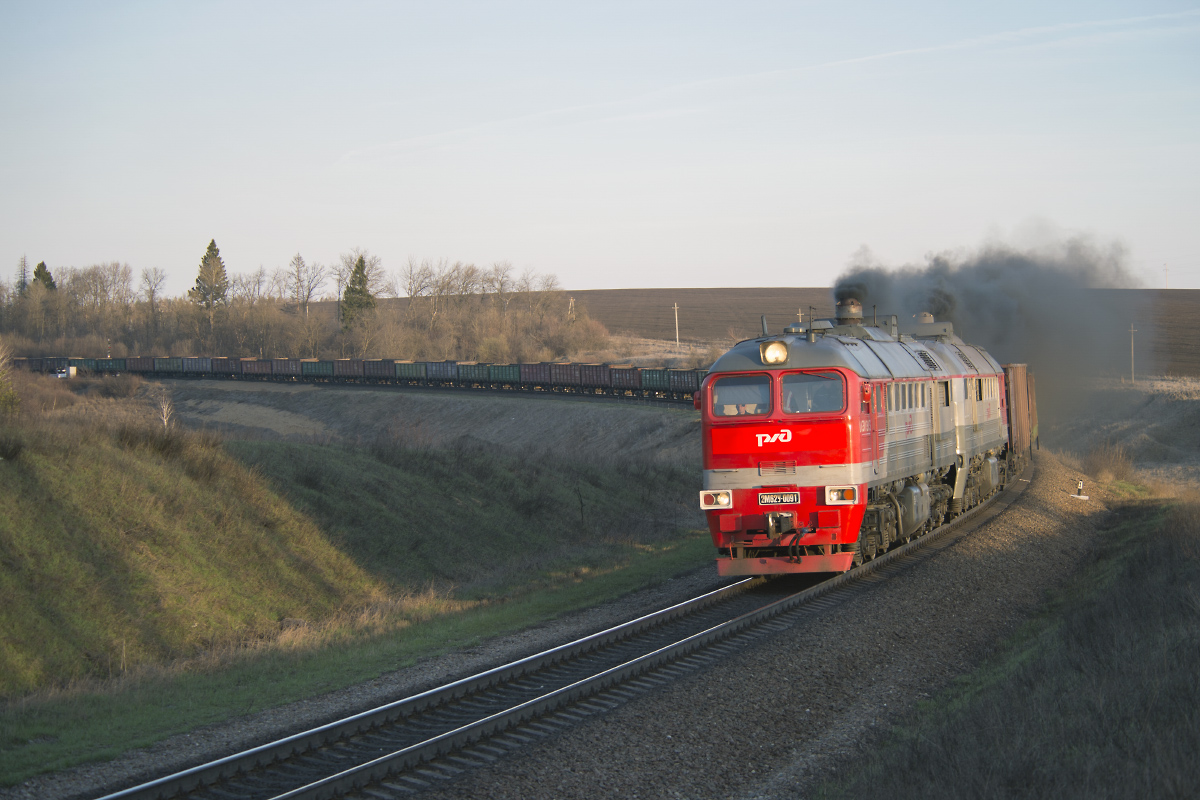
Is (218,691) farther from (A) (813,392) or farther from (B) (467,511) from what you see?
(B) (467,511)

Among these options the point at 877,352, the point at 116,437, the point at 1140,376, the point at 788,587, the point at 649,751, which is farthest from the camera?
the point at 1140,376

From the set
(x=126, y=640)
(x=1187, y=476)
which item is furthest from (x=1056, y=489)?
(x=126, y=640)

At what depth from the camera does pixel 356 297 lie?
116 meters

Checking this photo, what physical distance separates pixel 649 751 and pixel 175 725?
459 centimetres

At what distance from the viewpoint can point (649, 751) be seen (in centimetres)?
767

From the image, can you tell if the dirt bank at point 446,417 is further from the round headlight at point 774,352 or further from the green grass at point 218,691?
the round headlight at point 774,352

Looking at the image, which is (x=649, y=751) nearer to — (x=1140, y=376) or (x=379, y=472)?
(x=379, y=472)

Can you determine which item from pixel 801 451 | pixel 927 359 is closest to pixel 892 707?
pixel 801 451

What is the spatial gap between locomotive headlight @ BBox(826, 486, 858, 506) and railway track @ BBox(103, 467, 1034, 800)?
1.44 metres

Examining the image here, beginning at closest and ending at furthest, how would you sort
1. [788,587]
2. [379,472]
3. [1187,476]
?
[788,587] → [379,472] → [1187,476]

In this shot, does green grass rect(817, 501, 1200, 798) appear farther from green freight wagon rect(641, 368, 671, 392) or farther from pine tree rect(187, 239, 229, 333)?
pine tree rect(187, 239, 229, 333)

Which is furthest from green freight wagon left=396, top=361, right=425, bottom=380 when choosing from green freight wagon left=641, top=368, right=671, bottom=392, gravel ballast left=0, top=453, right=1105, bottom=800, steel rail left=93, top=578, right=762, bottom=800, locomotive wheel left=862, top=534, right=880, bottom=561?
steel rail left=93, top=578, right=762, bottom=800

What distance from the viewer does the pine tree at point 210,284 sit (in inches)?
4978

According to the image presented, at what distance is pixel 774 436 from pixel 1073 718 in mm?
6675
